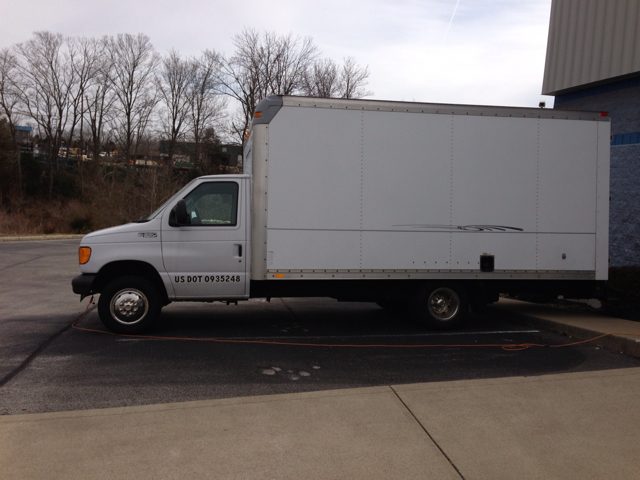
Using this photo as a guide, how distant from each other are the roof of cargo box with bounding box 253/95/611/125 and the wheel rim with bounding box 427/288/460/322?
2.64 metres

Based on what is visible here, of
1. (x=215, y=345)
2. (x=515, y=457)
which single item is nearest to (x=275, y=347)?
(x=215, y=345)

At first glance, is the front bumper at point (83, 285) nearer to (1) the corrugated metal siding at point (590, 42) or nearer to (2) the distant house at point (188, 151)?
(1) the corrugated metal siding at point (590, 42)

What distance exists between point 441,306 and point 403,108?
298 cm

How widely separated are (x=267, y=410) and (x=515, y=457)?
199cm

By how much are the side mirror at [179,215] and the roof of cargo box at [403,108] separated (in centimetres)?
152

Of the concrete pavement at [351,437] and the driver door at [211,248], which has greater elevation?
the driver door at [211,248]

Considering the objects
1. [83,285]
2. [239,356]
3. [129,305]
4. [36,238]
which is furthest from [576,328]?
[36,238]

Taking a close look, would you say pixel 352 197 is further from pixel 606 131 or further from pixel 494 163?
pixel 606 131

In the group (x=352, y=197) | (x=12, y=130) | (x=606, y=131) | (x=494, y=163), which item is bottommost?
(x=352, y=197)

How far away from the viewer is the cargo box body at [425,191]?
7.72 metres

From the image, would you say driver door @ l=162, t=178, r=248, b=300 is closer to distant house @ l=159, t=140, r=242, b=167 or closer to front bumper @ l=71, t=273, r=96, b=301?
front bumper @ l=71, t=273, r=96, b=301

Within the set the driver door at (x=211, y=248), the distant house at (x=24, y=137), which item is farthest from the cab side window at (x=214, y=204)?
the distant house at (x=24, y=137)

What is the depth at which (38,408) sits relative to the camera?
15.8ft

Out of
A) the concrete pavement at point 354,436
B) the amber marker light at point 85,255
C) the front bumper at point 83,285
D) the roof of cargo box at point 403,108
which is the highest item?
the roof of cargo box at point 403,108
